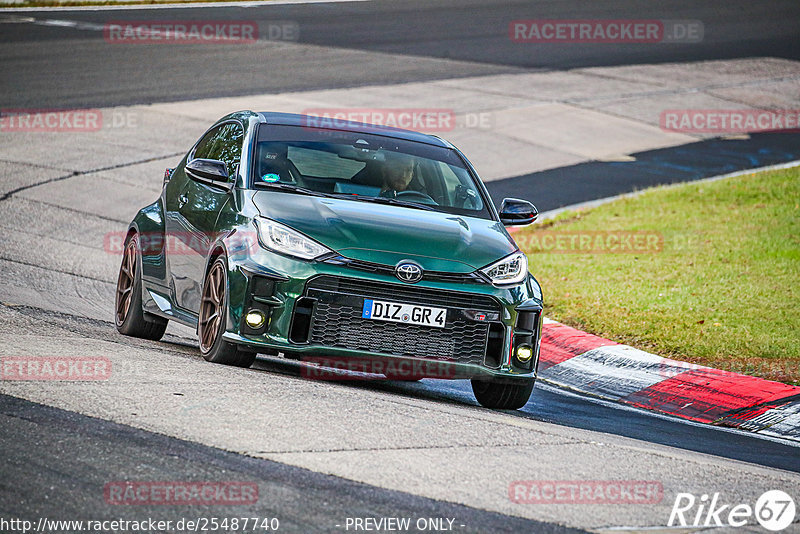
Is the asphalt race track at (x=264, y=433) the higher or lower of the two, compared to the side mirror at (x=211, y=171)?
lower

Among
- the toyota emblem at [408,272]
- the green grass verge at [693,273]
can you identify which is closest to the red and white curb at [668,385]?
the green grass verge at [693,273]

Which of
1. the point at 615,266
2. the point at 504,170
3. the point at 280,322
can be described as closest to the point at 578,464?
the point at 280,322

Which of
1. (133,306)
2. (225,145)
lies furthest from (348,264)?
(133,306)

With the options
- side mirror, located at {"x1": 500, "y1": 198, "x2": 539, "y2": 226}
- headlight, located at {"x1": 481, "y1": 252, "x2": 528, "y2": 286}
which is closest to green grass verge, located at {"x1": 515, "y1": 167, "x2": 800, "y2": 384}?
side mirror, located at {"x1": 500, "y1": 198, "x2": 539, "y2": 226}

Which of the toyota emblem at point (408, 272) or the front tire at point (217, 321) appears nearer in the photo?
the toyota emblem at point (408, 272)

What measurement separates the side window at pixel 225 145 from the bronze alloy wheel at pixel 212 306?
903mm

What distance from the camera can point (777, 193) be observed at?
16.5 m

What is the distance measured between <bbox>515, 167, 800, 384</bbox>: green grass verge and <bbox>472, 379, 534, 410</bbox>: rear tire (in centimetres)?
234

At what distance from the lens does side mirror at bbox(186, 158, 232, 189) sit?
7.98 metres

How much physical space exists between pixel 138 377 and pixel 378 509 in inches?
87.1

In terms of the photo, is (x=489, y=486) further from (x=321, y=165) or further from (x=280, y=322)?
(x=321, y=165)

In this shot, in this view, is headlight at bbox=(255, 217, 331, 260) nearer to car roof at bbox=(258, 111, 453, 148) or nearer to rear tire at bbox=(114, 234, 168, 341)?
car roof at bbox=(258, 111, 453, 148)

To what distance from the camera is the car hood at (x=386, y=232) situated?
726 cm

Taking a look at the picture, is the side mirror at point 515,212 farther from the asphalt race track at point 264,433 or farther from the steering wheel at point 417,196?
the asphalt race track at point 264,433
